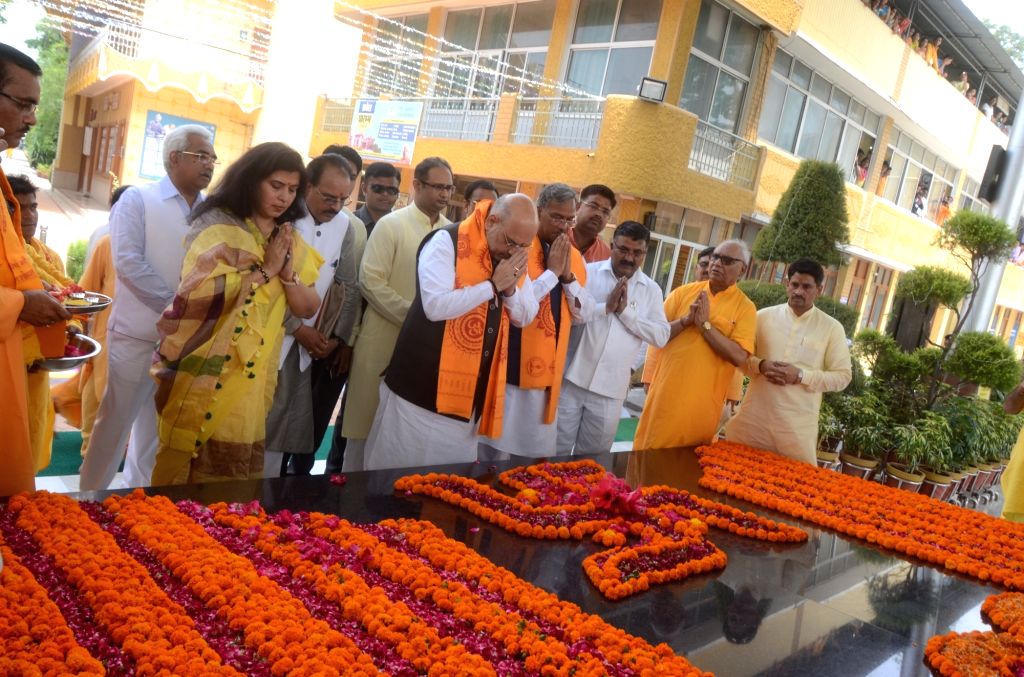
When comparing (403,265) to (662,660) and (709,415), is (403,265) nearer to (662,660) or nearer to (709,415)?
(709,415)

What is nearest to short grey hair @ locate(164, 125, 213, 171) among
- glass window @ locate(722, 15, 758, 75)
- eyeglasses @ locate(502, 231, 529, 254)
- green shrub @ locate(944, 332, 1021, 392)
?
eyeglasses @ locate(502, 231, 529, 254)

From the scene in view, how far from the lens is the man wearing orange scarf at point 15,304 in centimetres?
209

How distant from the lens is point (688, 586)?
95.0 inches

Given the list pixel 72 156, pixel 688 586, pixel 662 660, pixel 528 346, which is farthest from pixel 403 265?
pixel 72 156

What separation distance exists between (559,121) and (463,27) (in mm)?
3481

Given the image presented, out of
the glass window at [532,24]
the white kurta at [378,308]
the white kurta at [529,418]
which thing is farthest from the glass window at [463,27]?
the white kurta at [529,418]

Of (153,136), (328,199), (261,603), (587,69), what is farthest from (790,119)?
(153,136)

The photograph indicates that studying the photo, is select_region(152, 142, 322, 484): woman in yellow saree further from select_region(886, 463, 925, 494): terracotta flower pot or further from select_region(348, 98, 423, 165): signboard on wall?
select_region(348, 98, 423, 165): signboard on wall

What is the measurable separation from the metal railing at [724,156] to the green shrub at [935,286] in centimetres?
462

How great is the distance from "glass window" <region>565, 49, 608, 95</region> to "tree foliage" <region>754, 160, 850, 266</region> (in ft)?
11.8

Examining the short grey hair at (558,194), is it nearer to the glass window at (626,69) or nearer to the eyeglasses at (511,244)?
the eyeglasses at (511,244)

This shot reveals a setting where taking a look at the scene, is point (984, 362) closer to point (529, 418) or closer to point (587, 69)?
point (529, 418)

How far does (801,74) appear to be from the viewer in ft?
42.3

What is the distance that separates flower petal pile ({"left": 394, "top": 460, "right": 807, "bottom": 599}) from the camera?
242cm
